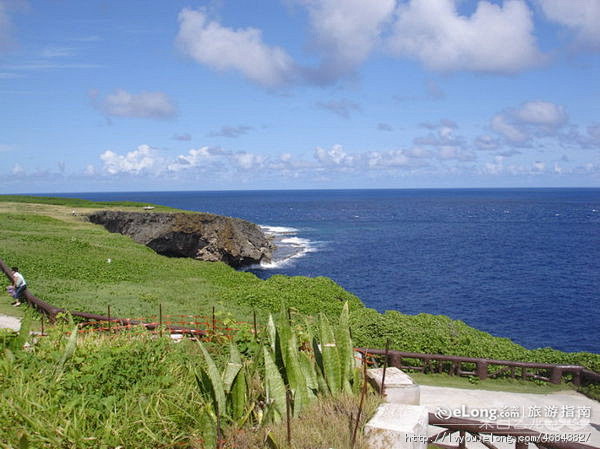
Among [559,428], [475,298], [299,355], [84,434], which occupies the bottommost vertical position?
[475,298]

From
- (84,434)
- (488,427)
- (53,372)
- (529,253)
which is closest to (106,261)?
(53,372)

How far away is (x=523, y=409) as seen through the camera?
10.4m

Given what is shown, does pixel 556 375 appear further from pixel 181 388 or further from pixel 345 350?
pixel 181 388

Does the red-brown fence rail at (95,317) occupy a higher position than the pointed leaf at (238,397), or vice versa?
the pointed leaf at (238,397)

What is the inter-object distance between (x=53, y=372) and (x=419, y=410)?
521cm

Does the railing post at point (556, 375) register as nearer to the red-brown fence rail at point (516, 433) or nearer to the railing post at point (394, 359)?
the railing post at point (394, 359)

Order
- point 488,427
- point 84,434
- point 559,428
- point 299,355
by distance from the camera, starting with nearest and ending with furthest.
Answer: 1. point 488,427
2. point 84,434
3. point 299,355
4. point 559,428

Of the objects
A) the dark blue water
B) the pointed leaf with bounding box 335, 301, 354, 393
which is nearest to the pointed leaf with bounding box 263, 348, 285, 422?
the pointed leaf with bounding box 335, 301, 354, 393

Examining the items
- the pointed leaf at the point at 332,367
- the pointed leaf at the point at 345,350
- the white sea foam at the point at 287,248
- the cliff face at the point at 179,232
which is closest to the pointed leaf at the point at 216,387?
the pointed leaf at the point at 332,367

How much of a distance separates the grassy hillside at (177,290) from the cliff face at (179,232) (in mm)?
7526

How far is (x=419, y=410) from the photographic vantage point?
19.2 feet

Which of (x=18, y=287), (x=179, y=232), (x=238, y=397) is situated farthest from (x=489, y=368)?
(x=179, y=232)

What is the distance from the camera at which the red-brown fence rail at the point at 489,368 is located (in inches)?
490

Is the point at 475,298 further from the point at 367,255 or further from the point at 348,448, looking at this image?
the point at 348,448
